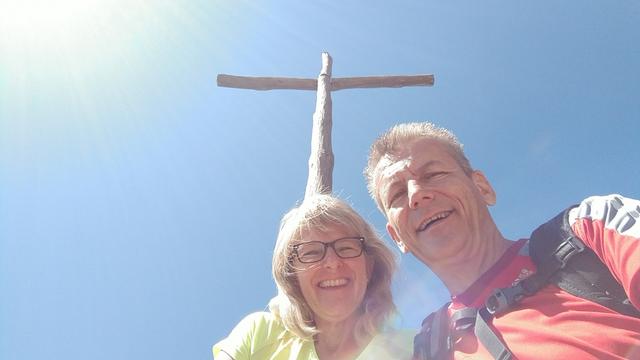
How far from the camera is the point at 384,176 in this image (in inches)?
106

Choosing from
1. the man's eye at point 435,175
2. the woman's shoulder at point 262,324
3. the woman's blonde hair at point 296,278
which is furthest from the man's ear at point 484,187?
the woman's shoulder at point 262,324

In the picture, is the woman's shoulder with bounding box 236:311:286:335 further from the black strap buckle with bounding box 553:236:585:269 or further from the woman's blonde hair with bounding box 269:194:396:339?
the black strap buckle with bounding box 553:236:585:269

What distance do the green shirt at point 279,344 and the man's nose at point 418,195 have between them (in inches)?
28.7

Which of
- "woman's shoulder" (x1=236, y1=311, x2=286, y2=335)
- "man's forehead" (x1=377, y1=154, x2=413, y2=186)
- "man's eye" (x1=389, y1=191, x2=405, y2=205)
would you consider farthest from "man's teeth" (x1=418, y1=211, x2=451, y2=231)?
"woman's shoulder" (x1=236, y1=311, x2=286, y2=335)

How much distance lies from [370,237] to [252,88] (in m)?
4.04

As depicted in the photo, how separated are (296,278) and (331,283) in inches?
9.5

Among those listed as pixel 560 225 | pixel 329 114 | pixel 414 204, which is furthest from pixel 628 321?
pixel 329 114

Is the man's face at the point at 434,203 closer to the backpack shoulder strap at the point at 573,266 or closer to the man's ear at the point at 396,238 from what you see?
the man's ear at the point at 396,238

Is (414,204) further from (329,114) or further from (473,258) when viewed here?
(329,114)

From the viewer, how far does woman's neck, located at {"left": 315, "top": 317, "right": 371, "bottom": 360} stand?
8.44 ft

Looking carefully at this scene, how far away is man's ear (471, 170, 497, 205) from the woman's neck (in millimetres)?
1050

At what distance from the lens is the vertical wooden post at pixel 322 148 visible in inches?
168

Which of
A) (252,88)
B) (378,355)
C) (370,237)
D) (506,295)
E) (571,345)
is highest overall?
(252,88)

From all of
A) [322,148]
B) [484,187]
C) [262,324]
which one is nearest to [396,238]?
[484,187]
